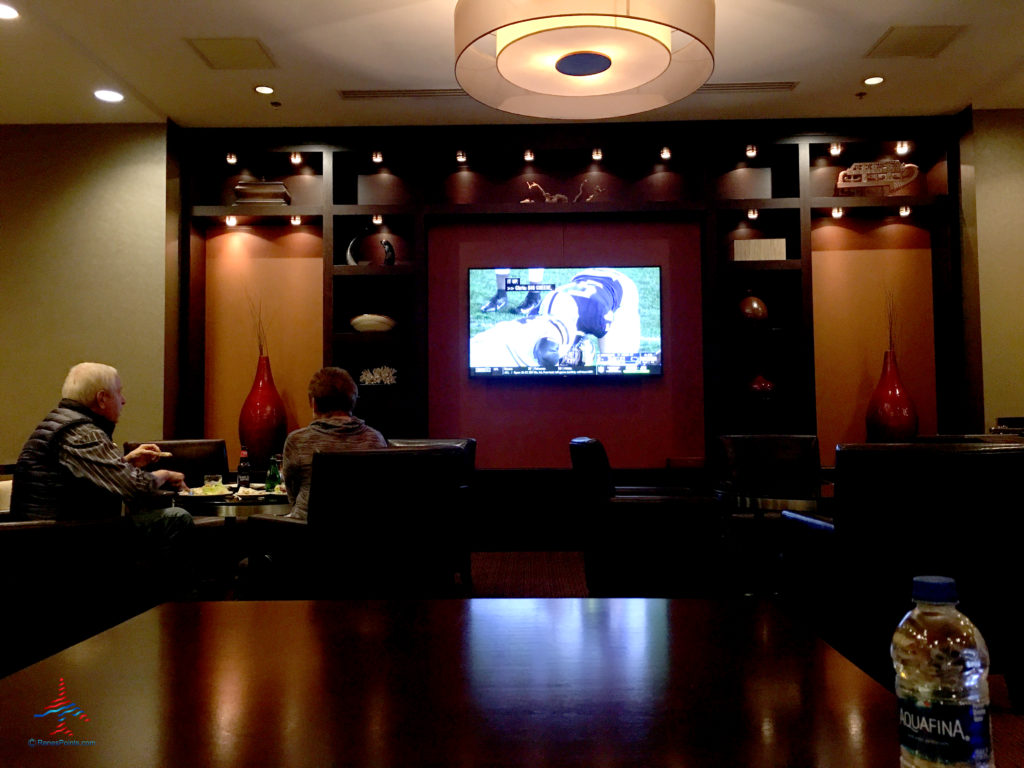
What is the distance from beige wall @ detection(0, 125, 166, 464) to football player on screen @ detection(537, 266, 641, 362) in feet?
9.44

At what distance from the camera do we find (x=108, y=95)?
197 inches

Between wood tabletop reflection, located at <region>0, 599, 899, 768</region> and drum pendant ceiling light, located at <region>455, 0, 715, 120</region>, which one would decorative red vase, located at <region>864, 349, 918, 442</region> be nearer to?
drum pendant ceiling light, located at <region>455, 0, 715, 120</region>

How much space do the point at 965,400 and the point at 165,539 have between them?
5268 mm

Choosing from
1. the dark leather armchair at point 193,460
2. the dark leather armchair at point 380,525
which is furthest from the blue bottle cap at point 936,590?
the dark leather armchair at point 193,460

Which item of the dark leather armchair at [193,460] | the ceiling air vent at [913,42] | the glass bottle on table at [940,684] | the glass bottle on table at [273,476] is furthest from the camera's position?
the ceiling air vent at [913,42]

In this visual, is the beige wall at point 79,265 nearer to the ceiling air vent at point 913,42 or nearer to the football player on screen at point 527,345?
the football player on screen at point 527,345

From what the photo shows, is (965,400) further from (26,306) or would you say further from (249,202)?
(26,306)

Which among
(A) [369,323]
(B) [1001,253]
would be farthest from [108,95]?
(B) [1001,253]

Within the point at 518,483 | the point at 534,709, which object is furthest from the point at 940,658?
the point at 518,483

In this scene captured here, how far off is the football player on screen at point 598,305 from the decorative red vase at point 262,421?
2088 mm

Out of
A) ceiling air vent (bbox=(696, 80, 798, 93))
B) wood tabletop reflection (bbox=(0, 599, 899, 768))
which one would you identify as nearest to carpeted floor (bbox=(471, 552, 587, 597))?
wood tabletop reflection (bbox=(0, 599, 899, 768))

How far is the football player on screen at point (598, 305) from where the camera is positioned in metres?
5.66

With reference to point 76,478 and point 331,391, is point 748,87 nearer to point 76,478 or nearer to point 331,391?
point 331,391

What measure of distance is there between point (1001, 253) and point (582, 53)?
3837mm
